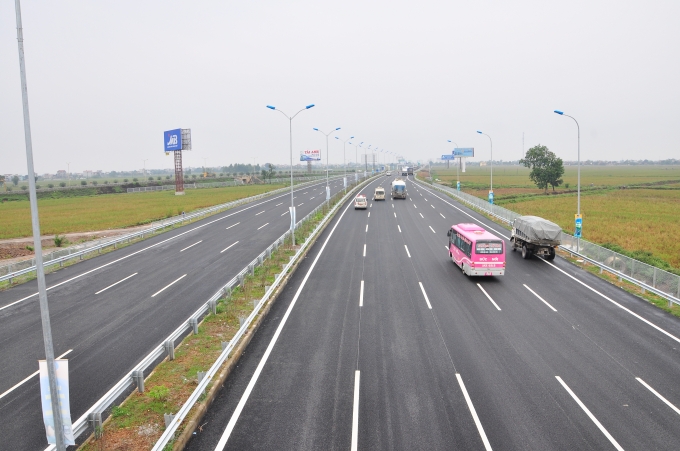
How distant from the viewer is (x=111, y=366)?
44.9 ft

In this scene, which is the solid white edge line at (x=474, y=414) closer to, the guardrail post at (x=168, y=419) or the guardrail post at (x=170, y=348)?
the guardrail post at (x=168, y=419)

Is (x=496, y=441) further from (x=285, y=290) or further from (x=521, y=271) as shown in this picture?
(x=521, y=271)

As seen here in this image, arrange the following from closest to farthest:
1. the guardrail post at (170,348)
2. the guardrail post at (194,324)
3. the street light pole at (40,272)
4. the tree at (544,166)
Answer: the street light pole at (40,272) < the guardrail post at (170,348) < the guardrail post at (194,324) < the tree at (544,166)

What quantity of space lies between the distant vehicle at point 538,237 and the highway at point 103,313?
55.8ft

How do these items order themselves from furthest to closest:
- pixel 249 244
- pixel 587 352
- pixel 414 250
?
pixel 249 244 → pixel 414 250 → pixel 587 352

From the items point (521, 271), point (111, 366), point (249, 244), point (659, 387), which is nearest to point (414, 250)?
point (521, 271)

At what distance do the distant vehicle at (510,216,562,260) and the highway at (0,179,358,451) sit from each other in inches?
670

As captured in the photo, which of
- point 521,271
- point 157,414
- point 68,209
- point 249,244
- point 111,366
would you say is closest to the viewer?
point 157,414

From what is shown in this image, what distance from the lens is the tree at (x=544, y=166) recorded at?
86.0 metres

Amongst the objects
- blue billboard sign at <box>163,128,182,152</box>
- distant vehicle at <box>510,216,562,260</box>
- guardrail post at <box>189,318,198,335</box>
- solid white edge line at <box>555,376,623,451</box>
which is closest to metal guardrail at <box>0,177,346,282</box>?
guardrail post at <box>189,318,198,335</box>

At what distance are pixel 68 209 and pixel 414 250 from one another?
59260mm

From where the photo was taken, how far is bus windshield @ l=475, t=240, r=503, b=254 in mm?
22656

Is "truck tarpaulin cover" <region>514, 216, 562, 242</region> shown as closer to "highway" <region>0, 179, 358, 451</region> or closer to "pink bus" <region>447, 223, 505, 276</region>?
"pink bus" <region>447, 223, 505, 276</region>

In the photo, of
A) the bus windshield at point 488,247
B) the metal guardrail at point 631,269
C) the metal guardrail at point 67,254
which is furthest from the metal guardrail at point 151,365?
the metal guardrail at point 631,269
